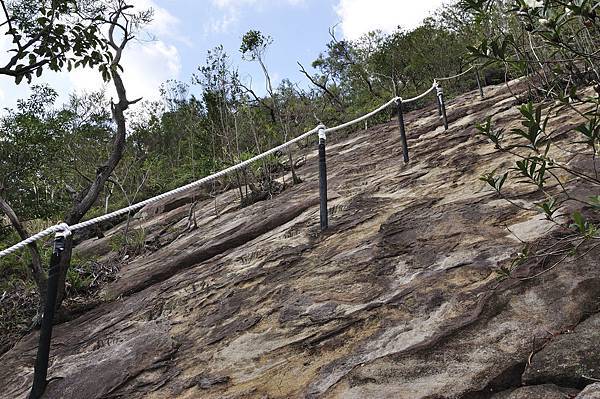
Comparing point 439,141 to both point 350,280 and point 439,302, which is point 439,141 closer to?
point 350,280

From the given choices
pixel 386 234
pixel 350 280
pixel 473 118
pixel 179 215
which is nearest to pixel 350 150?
pixel 473 118

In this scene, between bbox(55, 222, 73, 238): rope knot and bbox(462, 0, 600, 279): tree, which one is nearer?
bbox(462, 0, 600, 279): tree

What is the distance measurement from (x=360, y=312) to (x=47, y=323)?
1.83 metres

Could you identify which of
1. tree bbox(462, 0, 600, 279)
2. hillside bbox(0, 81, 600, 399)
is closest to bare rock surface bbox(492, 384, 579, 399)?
hillside bbox(0, 81, 600, 399)

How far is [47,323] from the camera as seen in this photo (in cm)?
286

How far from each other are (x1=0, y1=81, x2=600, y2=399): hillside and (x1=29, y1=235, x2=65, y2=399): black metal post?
93 mm

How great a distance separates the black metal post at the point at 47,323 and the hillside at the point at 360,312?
9cm

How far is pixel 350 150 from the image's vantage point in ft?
30.9

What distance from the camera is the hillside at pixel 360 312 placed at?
2.20 metres

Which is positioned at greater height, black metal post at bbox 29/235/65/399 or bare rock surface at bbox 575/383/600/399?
black metal post at bbox 29/235/65/399

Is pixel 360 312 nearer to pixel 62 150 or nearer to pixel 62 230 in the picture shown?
pixel 62 230

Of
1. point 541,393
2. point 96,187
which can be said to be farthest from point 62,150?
point 541,393

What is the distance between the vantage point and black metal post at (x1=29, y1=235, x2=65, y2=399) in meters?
2.80

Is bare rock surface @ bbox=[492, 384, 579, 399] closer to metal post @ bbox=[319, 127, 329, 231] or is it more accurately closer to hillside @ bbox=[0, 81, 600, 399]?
hillside @ bbox=[0, 81, 600, 399]
